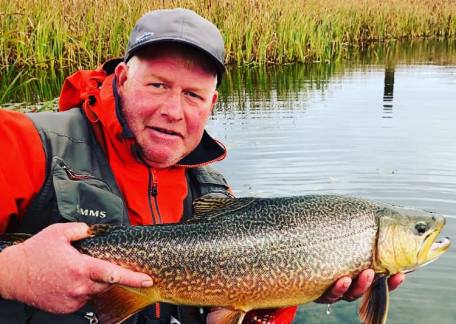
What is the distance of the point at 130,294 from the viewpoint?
2428mm

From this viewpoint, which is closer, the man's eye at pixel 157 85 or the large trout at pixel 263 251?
the large trout at pixel 263 251

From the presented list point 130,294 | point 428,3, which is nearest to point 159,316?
point 130,294

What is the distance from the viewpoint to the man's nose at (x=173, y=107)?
288cm

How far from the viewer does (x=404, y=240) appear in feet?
8.98

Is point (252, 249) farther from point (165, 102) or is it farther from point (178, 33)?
point (178, 33)

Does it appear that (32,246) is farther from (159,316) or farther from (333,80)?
(333,80)

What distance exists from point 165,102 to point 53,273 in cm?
106

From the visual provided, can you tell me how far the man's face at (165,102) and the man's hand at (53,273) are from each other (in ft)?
2.64

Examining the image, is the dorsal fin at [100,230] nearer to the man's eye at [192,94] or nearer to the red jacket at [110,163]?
the red jacket at [110,163]

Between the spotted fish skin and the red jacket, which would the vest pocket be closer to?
the red jacket

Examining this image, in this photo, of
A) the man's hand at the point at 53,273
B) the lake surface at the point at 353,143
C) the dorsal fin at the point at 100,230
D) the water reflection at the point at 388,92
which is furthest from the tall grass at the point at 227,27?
the man's hand at the point at 53,273

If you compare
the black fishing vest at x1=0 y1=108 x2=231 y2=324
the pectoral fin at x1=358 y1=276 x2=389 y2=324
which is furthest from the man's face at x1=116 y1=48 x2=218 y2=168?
the pectoral fin at x1=358 y1=276 x2=389 y2=324

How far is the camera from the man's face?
2.89m

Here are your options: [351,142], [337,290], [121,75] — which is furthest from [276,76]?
[337,290]
